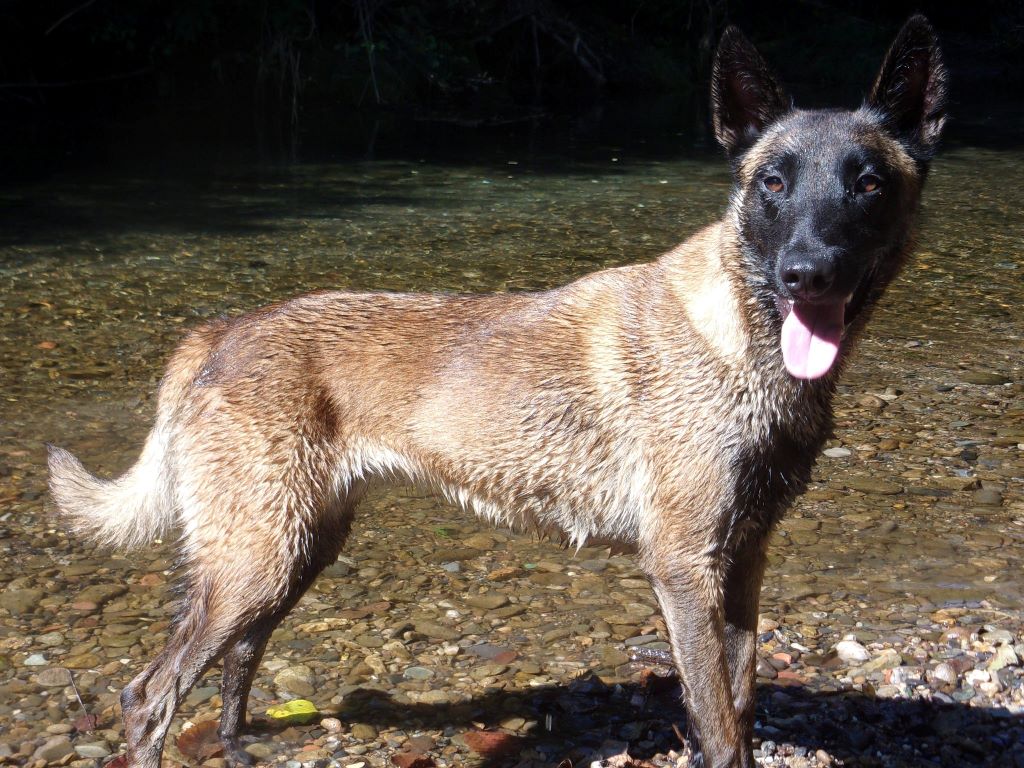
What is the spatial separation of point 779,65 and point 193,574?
23.2 metres

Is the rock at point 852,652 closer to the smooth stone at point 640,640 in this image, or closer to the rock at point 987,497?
the smooth stone at point 640,640

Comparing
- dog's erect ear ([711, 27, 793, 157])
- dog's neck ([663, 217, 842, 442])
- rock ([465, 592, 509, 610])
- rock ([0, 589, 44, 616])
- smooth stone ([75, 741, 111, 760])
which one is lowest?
smooth stone ([75, 741, 111, 760])

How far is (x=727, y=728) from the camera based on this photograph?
3199mm

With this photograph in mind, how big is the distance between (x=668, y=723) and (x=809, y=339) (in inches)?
52.2

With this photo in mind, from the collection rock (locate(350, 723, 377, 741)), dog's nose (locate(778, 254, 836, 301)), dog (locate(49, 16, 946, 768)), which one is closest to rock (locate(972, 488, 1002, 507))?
dog (locate(49, 16, 946, 768))

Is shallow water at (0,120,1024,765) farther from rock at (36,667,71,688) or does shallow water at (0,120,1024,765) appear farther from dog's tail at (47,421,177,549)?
dog's tail at (47,421,177,549)

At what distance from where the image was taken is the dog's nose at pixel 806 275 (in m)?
3.10

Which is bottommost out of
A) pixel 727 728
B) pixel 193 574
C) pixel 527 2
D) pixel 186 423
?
pixel 727 728

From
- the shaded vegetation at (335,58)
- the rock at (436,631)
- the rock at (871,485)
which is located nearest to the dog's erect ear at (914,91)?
the rock at (871,485)

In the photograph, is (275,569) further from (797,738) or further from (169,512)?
(797,738)

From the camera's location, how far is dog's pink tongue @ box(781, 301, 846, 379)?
10.6 feet

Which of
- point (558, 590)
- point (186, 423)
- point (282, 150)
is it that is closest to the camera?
point (186, 423)

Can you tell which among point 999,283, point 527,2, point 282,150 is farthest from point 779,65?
point 999,283

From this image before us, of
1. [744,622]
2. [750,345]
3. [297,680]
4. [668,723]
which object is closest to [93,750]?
[297,680]
